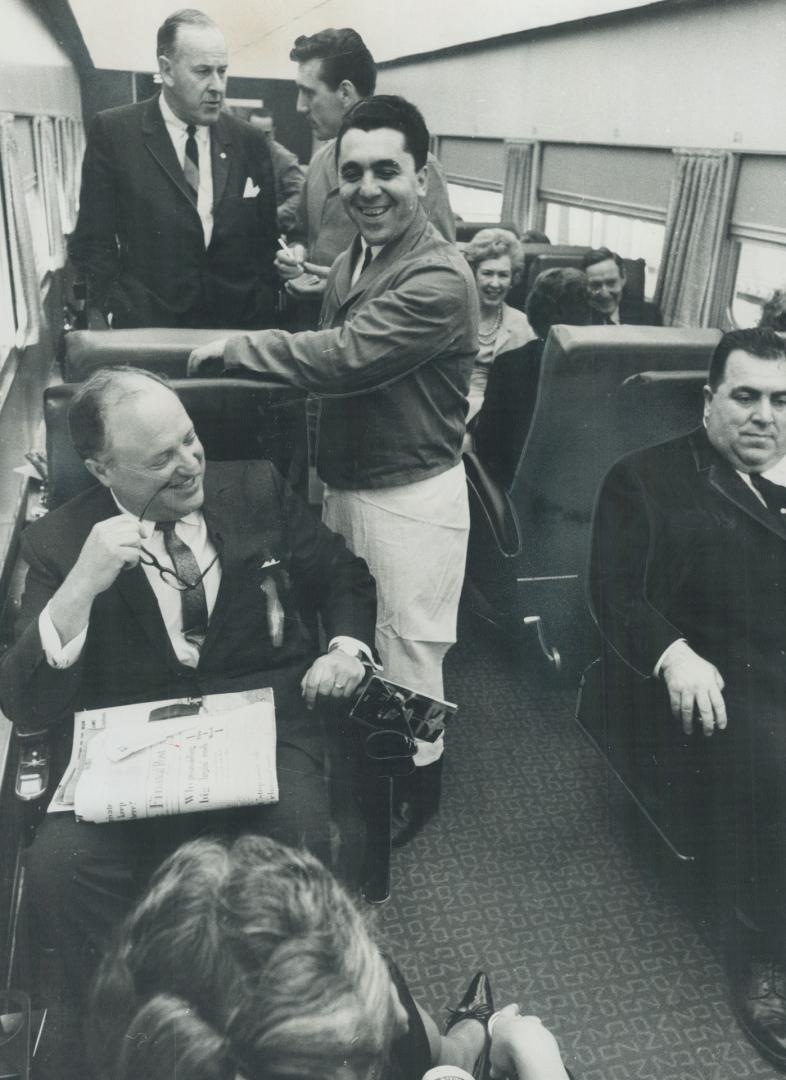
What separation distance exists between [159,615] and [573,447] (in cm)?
121

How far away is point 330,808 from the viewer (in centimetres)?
166

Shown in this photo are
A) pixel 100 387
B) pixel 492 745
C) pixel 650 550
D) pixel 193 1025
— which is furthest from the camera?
pixel 492 745

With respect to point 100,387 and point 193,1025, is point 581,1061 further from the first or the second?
point 100,387

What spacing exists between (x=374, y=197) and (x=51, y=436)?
2.60 ft

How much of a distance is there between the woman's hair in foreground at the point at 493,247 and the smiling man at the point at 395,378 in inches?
67.9

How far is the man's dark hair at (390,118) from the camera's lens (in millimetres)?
1847

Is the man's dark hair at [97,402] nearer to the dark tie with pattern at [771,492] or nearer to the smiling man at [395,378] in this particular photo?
the smiling man at [395,378]

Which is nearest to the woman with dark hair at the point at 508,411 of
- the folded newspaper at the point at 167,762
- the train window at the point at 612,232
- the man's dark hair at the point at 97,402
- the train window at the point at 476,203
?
the man's dark hair at the point at 97,402

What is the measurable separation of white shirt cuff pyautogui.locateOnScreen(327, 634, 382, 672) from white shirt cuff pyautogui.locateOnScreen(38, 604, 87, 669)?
1.55ft

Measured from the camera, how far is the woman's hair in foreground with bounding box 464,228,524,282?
3703 millimetres

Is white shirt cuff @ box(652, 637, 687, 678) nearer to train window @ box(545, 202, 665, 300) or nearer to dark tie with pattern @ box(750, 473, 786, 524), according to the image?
dark tie with pattern @ box(750, 473, 786, 524)

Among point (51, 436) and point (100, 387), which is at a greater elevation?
point (100, 387)

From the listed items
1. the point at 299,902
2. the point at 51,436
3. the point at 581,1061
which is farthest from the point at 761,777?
the point at 51,436

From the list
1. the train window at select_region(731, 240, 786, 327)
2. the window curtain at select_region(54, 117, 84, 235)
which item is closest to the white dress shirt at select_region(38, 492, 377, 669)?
the train window at select_region(731, 240, 786, 327)
